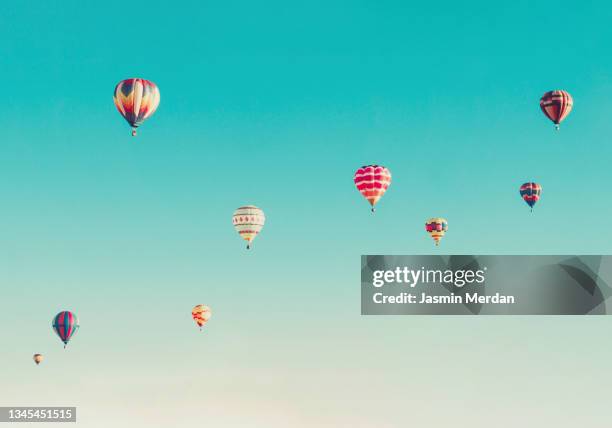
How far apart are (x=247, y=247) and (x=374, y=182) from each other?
10293mm

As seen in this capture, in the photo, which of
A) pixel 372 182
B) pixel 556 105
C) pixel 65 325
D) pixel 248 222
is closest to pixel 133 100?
pixel 248 222

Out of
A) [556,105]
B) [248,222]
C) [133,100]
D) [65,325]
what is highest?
[556,105]

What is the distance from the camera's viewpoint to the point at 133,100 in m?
75.8

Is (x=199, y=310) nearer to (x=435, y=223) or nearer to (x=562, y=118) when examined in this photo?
(x=435, y=223)

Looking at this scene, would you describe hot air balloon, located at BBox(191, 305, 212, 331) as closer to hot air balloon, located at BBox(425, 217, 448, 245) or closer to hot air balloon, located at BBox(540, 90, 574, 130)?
hot air balloon, located at BBox(425, 217, 448, 245)

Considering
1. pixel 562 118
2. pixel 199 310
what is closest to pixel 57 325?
pixel 199 310

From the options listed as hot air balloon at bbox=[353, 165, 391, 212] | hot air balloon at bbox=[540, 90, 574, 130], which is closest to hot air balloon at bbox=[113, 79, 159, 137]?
hot air balloon at bbox=[353, 165, 391, 212]

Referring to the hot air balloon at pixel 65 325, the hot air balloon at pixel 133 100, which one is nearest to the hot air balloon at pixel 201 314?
the hot air balloon at pixel 65 325

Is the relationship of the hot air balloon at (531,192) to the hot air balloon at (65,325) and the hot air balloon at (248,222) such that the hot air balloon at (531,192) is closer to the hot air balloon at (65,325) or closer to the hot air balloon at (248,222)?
the hot air balloon at (248,222)

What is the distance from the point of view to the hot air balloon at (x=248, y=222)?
8775 cm

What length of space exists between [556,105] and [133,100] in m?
30.1

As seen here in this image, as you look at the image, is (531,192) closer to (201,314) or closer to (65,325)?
(201,314)

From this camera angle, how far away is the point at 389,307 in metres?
68.6

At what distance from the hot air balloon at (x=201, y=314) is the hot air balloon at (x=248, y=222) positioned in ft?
43.2
